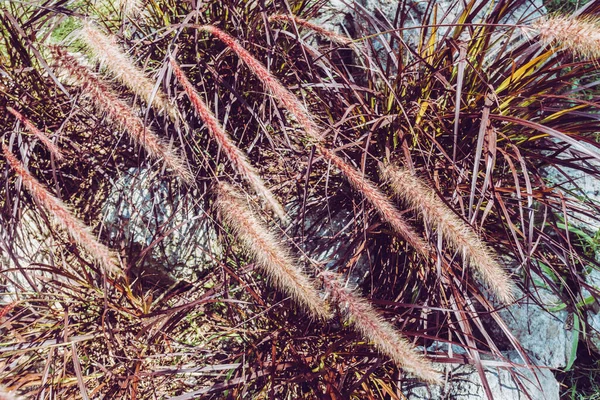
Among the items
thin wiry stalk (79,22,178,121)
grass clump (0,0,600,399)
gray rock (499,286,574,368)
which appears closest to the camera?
thin wiry stalk (79,22,178,121)

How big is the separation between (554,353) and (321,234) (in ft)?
4.13

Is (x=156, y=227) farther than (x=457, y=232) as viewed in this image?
Yes

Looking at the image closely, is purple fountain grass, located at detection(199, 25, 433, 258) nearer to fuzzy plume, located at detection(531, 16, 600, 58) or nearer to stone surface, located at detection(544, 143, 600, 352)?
fuzzy plume, located at detection(531, 16, 600, 58)

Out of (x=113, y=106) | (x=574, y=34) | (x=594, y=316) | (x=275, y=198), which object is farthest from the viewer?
(x=594, y=316)

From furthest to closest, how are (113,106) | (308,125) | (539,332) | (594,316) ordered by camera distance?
(594,316) < (539,332) < (113,106) < (308,125)

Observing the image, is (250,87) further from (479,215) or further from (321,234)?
(479,215)

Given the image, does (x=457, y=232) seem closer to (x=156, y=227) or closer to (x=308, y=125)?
(x=308, y=125)

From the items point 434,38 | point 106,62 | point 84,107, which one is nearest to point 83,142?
point 84,107

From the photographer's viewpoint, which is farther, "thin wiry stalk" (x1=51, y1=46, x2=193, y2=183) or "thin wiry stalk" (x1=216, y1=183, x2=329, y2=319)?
"thin wiry stalk" (x1=51, y1=46, x2=193, y2=183)

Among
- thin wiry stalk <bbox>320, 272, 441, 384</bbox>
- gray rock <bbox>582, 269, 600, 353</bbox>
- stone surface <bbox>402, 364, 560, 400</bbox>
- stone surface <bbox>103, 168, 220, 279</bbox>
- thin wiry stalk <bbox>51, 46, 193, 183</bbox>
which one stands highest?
thin wiry stalk <bbox>51, 46, 193, 183</bbox>

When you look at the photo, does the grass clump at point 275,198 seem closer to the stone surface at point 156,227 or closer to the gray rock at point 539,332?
the stone surface at point 156,227

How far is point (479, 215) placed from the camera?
6.84 feet

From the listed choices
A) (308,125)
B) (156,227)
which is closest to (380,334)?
(308,125)

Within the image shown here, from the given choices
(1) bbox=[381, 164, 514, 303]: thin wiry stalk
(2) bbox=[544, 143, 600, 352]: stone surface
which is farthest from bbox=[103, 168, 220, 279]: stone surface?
(2) bbox=[544, 143, 600, 352]: stone surface
